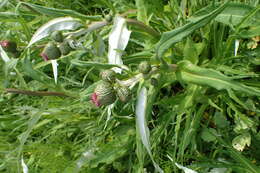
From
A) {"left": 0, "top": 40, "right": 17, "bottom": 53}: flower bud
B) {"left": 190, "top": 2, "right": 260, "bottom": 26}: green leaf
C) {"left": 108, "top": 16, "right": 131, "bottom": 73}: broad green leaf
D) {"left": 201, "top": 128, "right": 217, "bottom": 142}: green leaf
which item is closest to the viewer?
{"left": 108, "top": 16, "right": 131, "bottom": 73}: broad green leaf

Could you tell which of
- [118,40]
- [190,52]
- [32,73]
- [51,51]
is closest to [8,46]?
[32,73]

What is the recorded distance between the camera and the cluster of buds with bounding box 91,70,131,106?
1.00 meters

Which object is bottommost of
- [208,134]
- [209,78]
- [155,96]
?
[208,134]

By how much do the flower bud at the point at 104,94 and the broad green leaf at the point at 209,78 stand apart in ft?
0.87

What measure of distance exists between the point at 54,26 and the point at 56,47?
0.08 m

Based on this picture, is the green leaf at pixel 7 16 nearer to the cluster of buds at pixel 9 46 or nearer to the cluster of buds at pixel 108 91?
the cluster of buds at pixel 9 46

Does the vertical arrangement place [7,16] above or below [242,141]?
above

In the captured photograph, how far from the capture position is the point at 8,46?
1366 mm

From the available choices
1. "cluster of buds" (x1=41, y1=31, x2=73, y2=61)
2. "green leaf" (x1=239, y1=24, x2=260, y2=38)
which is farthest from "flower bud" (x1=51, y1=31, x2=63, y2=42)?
"green leaf" (x1=239, y1=24, x2=260, y2=38)

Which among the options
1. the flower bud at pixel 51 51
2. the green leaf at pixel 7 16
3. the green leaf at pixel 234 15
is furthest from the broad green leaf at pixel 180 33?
the green leaf at pixel 7 16

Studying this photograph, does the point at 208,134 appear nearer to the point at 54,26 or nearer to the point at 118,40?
the point at 118,40

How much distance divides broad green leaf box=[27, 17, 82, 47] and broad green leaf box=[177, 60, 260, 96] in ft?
1.46

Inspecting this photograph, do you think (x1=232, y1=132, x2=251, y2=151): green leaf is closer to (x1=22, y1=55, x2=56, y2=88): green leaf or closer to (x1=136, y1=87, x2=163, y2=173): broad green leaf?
(x1=136, y1=87, x2=163, y2=173): broad green leaf

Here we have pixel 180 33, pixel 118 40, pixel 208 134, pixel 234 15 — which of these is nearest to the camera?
pixel 180 33
